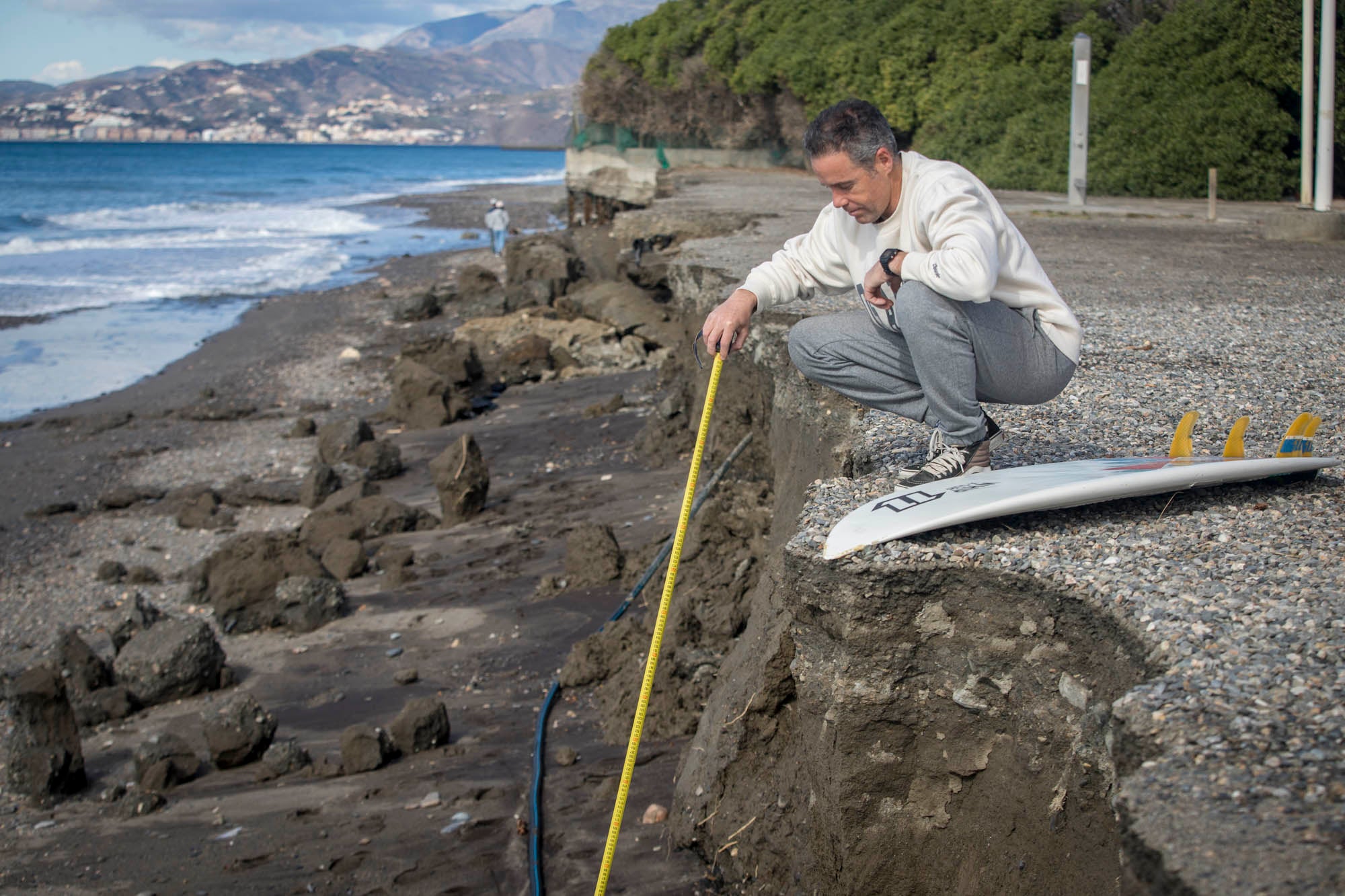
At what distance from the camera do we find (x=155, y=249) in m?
34.8

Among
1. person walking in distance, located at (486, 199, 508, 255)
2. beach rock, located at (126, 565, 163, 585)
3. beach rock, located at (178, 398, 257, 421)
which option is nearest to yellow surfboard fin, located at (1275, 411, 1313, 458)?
beach rock, located at (126, 565, 163, 585)

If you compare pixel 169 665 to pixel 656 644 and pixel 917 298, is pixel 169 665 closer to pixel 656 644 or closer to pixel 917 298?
pixel 656 644

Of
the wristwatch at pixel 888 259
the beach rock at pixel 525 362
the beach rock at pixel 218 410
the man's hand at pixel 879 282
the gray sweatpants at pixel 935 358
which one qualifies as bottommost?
the beach rock at pixel 218 410

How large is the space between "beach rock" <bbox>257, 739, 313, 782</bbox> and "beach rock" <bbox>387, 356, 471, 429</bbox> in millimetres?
6911

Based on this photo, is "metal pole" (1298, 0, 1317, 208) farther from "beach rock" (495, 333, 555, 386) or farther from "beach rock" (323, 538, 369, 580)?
"beach rock" (323, 538, 369, 580)

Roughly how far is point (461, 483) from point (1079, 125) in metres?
9.35

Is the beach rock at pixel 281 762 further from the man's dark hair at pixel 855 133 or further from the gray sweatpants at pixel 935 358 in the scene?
the man's dark hair at pixel 855 133

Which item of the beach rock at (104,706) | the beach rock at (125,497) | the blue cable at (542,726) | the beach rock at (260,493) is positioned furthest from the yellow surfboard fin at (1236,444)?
the beach rock at (125,497)

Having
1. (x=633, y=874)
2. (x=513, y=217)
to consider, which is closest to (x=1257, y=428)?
(x=633, y=874)

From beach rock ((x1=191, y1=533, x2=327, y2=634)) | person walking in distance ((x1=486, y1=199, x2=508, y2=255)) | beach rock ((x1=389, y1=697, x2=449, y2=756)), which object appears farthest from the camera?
person walking in distance ((x1=486, y1=199, x2=508, y2=255))

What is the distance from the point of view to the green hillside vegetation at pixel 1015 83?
15.6m

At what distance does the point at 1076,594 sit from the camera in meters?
2.93

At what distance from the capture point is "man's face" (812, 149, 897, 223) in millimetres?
3326

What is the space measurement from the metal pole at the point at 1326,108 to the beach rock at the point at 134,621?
11.1 metres
